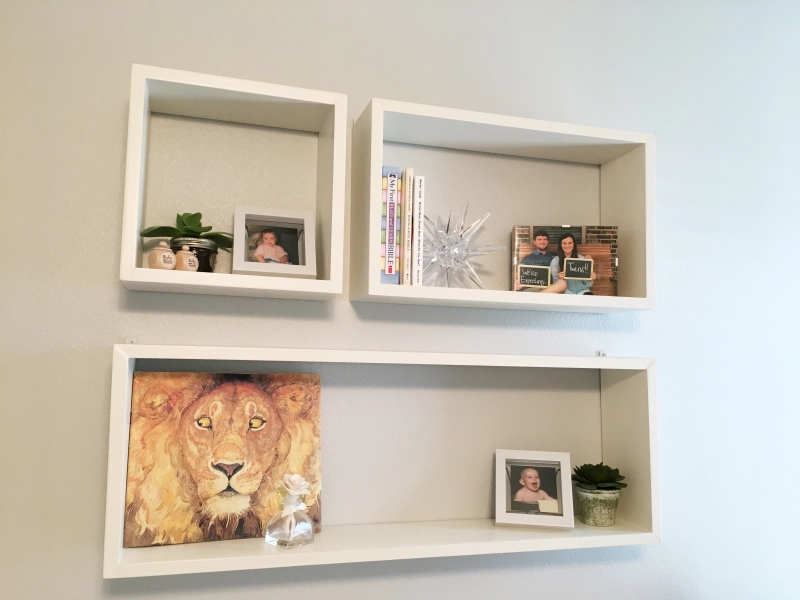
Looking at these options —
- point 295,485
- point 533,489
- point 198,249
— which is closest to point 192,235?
point 198,249

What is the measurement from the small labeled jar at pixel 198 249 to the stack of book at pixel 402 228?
0.32 metres

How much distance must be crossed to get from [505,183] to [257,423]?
76 centimetres

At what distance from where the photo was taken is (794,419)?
1707 mm

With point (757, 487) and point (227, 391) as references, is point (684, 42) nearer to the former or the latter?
point (757, 487)

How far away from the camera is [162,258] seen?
1188 millimetres

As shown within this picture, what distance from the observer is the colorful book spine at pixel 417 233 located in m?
1.29

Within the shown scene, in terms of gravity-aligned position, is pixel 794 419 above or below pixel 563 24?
below

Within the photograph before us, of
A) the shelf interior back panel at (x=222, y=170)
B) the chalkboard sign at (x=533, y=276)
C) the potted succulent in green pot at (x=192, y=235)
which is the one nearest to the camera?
the potted succulent in green pot at (x=192, y=235)

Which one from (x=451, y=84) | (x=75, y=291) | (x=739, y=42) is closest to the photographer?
(x=75, y=291)

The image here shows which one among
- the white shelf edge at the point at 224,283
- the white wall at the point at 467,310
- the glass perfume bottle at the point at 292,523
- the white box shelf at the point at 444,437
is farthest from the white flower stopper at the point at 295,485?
the white shelf edge at the point at 224,283

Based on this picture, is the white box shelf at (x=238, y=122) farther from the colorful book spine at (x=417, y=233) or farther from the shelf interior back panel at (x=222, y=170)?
the colorful book spine at (x=417, y=233)

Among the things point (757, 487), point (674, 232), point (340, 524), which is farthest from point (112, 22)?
point (757, 487)

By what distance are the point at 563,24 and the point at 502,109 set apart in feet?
0.93

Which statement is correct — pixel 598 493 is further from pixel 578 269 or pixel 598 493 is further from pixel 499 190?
pixel 499 190
